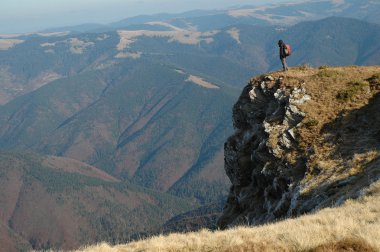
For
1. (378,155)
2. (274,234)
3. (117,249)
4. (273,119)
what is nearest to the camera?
(274,234)

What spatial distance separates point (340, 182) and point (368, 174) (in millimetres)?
2183

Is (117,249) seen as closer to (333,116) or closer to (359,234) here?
(359,234)

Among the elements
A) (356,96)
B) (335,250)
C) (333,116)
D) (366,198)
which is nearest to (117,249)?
(335,250)

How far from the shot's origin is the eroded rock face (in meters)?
37.9

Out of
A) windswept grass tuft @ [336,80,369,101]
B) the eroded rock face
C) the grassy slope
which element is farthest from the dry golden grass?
windswept grass tuft @ [336,80,369,101]

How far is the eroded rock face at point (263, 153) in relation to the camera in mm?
37938

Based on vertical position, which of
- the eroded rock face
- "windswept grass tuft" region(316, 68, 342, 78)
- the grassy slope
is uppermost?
"windswept grass tuft" region(316, 68, 342, 78)

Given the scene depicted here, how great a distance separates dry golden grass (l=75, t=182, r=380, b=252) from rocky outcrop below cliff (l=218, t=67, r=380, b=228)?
19.3 ft

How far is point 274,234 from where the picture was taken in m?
19.4

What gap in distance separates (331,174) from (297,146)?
6866mm

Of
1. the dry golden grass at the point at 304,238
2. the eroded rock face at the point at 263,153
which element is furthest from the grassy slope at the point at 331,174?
the eroded rock face at the point at 263,153

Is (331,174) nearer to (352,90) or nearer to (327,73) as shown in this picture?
(352,90)

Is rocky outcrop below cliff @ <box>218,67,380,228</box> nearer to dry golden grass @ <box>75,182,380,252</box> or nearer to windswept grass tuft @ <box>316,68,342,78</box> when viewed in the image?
windswept grass tuft @ <box>316,68,342,78</box>

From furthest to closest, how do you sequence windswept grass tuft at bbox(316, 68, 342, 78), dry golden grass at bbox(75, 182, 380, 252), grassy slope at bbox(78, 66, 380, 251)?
windswept grass tuft at bbox(316, 68, 342, 78)
grassy slope at bbox(78, 66, 380, 251)
dry golden grass at bbox(75, 182, 380, 252)
